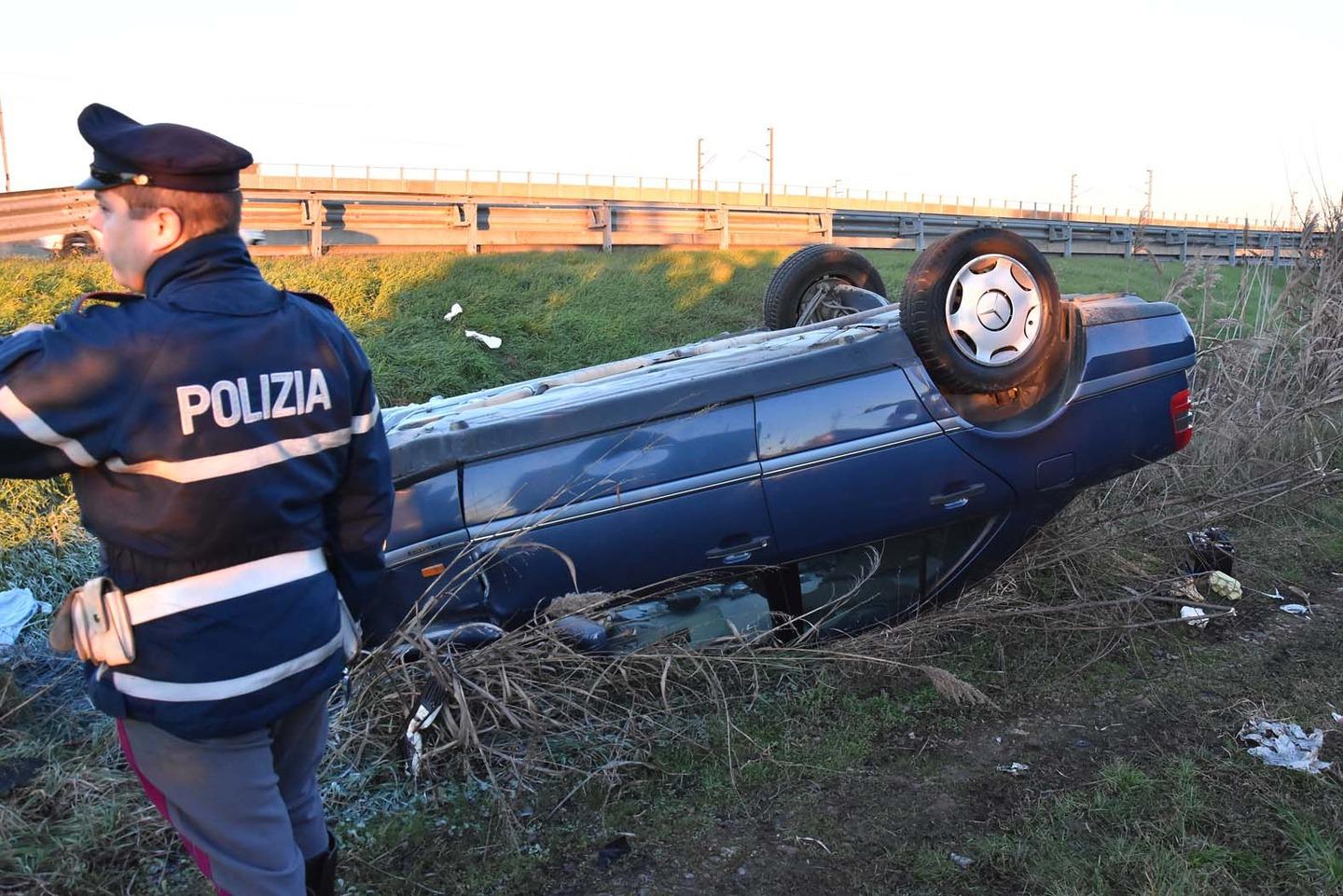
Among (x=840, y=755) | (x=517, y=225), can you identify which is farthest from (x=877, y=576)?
(x=517, y=225)

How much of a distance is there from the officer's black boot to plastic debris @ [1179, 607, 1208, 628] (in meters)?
3.86

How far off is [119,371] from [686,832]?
6.97 ft

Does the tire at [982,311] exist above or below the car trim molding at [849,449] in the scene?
above

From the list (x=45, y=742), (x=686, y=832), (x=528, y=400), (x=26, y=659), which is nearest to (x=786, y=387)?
(x=528, y=400)

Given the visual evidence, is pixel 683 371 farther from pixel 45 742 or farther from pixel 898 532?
pixel 45 742

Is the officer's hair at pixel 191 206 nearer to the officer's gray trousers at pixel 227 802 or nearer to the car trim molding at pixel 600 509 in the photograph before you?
the officer's gray trousers at pixel 227 802

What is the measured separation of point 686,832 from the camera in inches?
119

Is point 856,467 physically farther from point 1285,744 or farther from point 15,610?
point 15,610

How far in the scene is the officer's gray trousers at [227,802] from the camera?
1781 millimetres

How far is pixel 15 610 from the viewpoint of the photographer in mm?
4301

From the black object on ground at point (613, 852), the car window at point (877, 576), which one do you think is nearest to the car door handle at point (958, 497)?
the car window at point (877, 576)

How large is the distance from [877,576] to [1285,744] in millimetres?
1518

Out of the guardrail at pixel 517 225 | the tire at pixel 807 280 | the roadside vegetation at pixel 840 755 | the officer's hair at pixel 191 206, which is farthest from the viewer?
the guardrail at pixel 517 225

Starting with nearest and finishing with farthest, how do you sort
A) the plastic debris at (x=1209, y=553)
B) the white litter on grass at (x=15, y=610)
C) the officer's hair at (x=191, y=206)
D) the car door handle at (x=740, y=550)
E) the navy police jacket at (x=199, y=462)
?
the navy police jacket at (x=199, y=462)
the officer's hair at (x=191, y=206)
the car door handle at (x=740, y=550)
the white litter on grass at (x=15, y=610)
the plastic debris at (x=1209, y=553)
